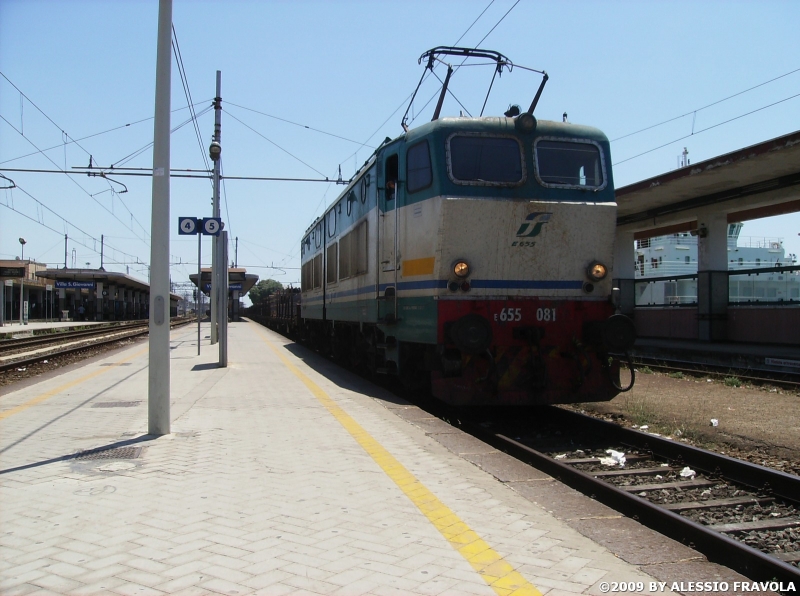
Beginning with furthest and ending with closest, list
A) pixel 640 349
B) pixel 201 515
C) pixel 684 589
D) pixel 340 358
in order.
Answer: pixel 640 349
pixel 340 358
pixel 201 515
pixel 684 589

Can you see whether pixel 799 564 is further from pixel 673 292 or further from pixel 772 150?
pixel 673 292

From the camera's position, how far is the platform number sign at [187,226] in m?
12.2

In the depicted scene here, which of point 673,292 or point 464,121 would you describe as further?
point 673,292

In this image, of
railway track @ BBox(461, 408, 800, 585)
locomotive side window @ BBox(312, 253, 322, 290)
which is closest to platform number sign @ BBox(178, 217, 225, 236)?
locomotive side window @ BBox(312, 253, 322, 290)

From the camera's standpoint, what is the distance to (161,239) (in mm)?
6527

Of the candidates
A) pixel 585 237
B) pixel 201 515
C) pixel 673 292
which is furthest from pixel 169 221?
pixel 673 292

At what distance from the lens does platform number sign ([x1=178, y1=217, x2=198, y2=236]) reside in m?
12.2

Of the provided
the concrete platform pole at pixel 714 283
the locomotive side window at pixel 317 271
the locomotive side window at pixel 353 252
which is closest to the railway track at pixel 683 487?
the locomotive side window at pixel 353 252

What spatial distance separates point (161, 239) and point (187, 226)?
604 centimetres

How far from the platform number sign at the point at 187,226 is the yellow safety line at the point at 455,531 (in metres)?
7.14

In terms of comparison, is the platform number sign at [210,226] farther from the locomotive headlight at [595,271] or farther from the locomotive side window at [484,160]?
the locomotive headlight at [595,271]

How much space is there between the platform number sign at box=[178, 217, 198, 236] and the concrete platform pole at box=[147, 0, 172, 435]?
228 inches

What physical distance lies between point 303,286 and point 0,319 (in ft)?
80.5

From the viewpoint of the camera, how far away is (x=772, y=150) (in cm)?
1216
